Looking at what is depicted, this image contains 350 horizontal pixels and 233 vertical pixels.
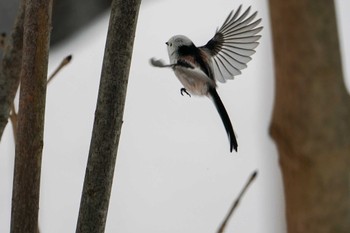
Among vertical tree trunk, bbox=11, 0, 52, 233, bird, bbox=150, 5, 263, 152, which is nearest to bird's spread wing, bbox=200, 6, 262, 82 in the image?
bird, bbox=150, 5, 263, 152

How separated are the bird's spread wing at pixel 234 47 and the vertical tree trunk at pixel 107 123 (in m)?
0.08

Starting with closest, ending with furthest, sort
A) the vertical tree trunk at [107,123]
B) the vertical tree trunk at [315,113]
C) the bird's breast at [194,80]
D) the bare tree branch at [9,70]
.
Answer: the vertical tree trunk at [315,113], the bird's breast at [194,80], the vertical tree trunk at [107,123], the bare tree branch at [9,70]

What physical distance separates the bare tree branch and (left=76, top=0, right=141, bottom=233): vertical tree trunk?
0.61 ft

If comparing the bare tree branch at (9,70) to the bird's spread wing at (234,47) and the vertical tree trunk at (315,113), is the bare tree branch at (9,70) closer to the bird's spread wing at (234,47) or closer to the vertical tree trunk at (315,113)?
the bird's spread wing at (234,47)

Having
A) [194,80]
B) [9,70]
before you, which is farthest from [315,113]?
[9,70]

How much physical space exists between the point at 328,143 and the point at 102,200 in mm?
348

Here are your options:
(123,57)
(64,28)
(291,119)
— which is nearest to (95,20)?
(64,28)

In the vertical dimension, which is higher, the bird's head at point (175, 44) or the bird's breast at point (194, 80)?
the bird's head at point (175, 44)

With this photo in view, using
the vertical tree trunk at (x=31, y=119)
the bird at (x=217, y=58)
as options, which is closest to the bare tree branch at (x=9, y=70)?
the vertical tree trunk at (x=31, y=119)

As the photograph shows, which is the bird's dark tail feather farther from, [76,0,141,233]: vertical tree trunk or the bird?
[76,0,141,233]: vertical tree trunk

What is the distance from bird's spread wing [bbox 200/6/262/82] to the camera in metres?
0.52

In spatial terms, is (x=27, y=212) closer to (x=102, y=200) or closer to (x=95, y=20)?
(x=102, y=200)

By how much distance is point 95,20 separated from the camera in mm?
1263

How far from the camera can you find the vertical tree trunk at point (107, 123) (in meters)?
0.55
